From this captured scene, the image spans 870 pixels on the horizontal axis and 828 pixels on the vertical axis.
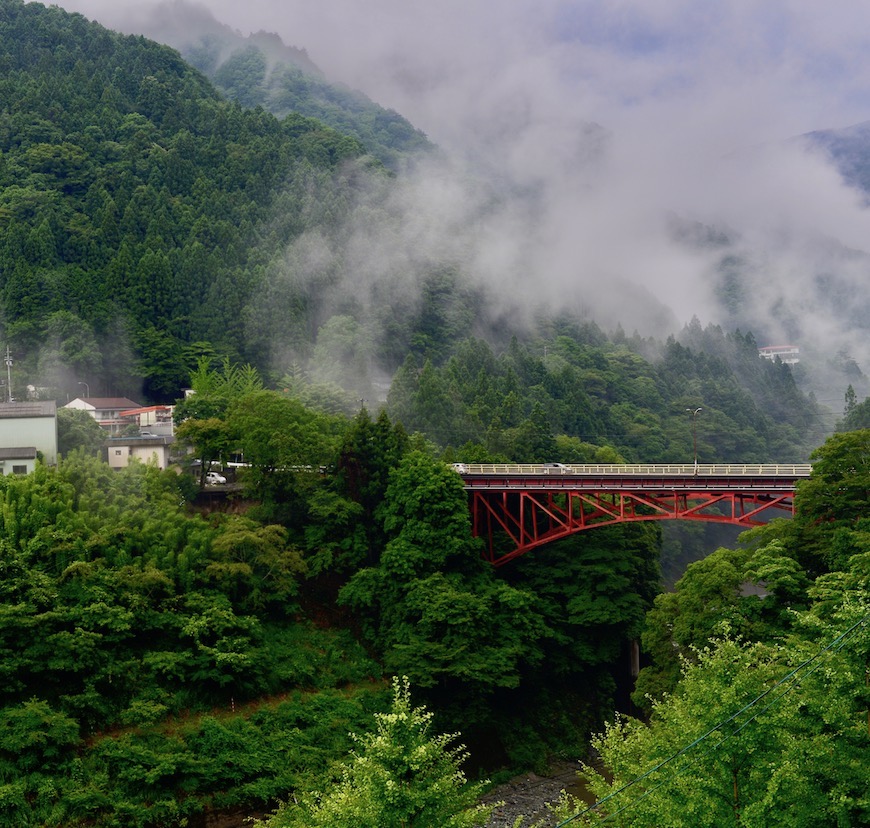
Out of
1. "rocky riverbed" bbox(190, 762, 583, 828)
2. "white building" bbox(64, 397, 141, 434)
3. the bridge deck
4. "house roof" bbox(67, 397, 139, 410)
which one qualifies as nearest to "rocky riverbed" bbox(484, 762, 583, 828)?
"rocky riverbed" bbox(190, 762, 583, 828)

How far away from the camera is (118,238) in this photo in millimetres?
95938

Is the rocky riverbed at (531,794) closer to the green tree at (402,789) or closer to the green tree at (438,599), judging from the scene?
the green tree at (438,599)

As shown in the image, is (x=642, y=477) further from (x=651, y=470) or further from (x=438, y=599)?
(x=438, y=599)

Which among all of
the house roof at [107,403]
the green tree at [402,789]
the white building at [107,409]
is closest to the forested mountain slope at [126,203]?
Result: the house roof at [107,403]

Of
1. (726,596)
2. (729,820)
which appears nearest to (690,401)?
(726,596)

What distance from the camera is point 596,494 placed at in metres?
49.6

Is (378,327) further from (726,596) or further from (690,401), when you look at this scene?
(726,596)

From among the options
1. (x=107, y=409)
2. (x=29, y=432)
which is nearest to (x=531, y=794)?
(x=29, y=432)

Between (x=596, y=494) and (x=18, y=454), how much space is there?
27.1m

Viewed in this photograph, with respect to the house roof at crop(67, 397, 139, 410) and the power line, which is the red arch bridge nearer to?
the power line

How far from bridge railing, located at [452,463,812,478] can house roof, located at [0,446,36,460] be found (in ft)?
65.3

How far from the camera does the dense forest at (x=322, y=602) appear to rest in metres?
27.5

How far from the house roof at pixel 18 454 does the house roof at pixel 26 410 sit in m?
1.76

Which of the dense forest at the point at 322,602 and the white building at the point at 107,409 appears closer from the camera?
the dense forest at the point at 322,602
